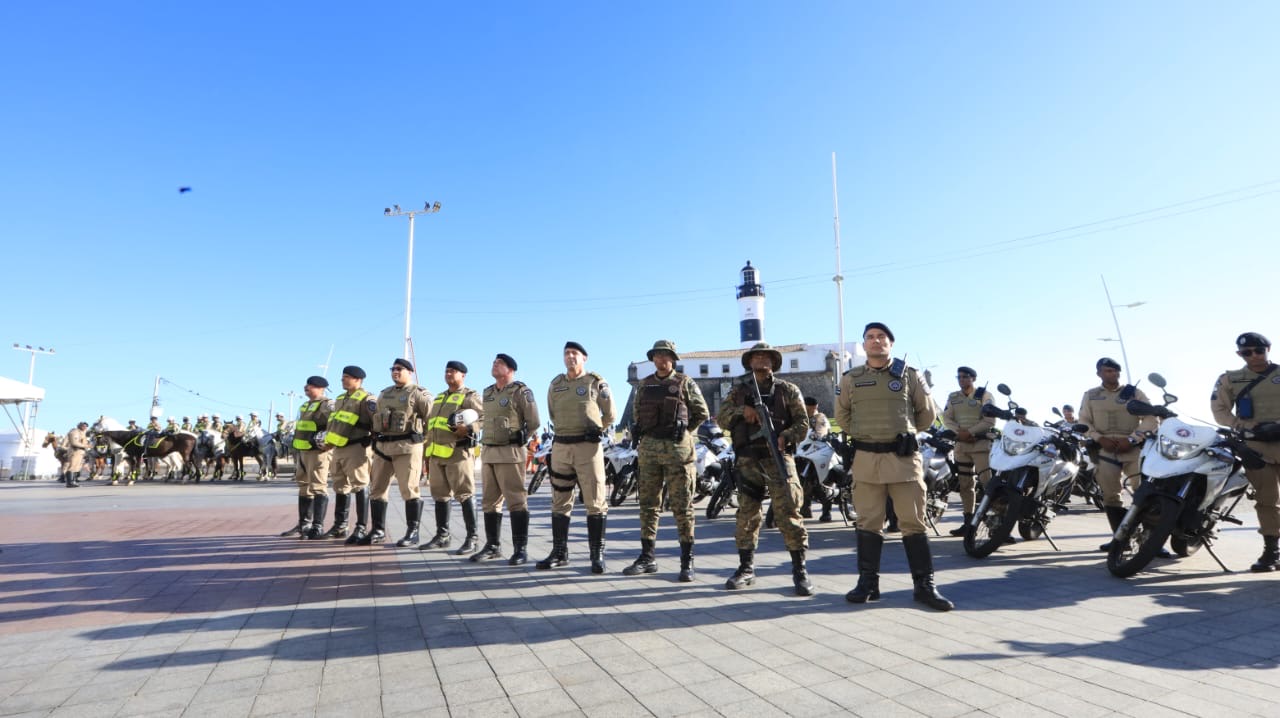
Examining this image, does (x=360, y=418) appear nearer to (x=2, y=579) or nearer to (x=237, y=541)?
(x=237, y=541)

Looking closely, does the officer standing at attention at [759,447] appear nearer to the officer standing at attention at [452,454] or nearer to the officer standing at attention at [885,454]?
the officer standing at attention at [885,454]

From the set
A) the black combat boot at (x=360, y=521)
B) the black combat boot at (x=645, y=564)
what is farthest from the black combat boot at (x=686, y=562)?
the black combat boot at (x=360, y=521)

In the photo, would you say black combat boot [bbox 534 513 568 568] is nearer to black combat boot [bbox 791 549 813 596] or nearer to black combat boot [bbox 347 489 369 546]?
black combat boot [bbox 791 549 813 596]

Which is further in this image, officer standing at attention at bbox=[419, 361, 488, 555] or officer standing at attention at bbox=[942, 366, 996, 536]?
officer standing at attention at bbox=[942, 366, 996, 536]

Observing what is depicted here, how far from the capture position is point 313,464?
26.5 feet

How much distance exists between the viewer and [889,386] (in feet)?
15.1

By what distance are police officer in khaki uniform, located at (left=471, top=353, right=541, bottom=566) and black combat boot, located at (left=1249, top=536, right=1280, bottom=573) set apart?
621cm

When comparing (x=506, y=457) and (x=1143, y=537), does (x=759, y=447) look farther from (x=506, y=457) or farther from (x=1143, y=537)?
(x=1143, y=537)

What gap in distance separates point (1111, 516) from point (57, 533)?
481 inches

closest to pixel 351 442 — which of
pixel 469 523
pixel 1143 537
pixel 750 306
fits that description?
pixel 469 523

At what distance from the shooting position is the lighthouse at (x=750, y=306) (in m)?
86.1

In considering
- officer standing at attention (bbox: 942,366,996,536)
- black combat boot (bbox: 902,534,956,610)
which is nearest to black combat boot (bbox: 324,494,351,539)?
black combat boot (bbox: 902,534,956,610)

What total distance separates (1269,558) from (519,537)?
251 inches

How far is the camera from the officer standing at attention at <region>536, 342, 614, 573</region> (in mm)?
5871
